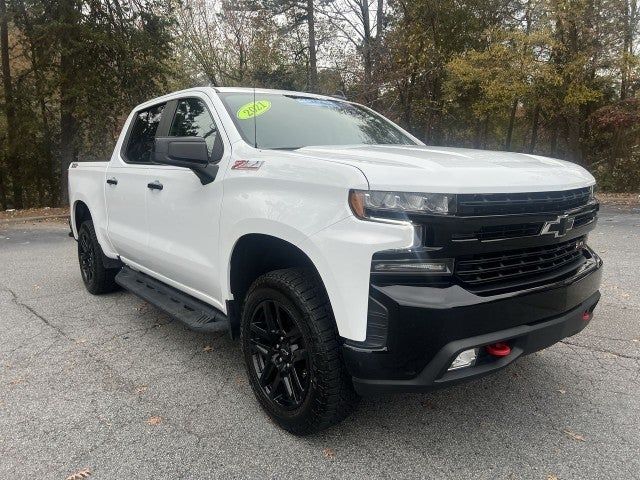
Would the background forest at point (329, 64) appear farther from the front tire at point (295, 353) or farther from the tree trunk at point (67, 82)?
the front tire at point (295, 353)

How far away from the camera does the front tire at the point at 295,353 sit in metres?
2.39

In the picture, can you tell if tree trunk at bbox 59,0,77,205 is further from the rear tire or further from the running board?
the running board

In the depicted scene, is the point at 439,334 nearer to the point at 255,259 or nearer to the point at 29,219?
the point at 255,259

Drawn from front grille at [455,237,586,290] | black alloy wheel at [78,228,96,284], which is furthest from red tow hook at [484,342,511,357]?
black alloy wheel at [78,228,96,284]

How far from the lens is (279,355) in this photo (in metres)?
2.72

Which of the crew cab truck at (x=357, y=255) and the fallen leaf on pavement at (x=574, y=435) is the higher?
the crew cab truck at (x=357, y=255)

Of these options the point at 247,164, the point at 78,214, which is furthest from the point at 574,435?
the point at 78,214

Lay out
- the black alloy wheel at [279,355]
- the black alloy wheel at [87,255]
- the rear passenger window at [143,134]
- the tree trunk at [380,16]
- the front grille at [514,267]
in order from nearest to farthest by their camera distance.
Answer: the front grille at [514,267]
the black alloy wheel at [279,355]
the rear passenger window at [143,134]
the black alloy wheel at [87,255]
the tree trunk at [380,16]

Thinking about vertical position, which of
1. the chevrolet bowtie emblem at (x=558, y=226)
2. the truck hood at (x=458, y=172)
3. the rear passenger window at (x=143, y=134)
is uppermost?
the rear passenger window at (x=143, y=134)

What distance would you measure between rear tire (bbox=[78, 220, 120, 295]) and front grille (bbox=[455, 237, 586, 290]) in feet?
13.1

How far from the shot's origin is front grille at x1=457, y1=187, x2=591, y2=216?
83.8 inches

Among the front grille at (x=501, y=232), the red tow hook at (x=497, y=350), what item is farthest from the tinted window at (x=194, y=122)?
the red tow hook at (x=497, y=350)

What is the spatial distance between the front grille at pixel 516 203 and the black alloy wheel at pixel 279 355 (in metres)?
1.00

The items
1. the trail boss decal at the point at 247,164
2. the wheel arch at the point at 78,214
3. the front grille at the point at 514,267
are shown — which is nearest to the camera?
the front grille at the point at 514,267
